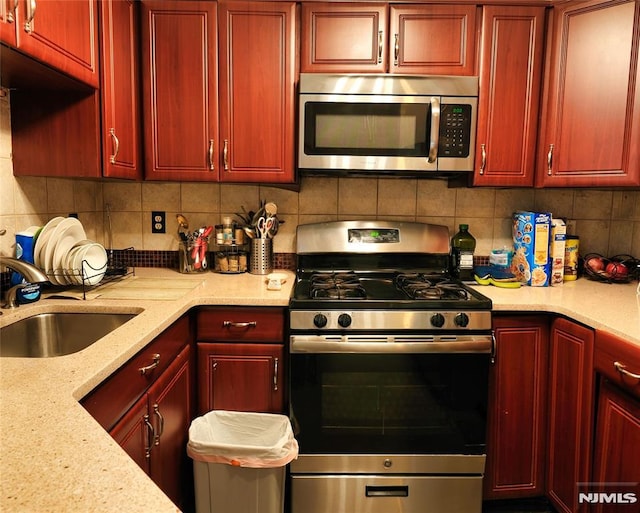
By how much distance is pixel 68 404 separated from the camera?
861 millimetres

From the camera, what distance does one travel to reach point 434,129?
1.94m

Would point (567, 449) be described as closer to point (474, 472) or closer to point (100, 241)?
point (474, 472)

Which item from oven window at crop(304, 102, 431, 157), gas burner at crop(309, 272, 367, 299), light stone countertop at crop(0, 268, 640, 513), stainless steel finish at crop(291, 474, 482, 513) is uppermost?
oven window at crop(304, 102, 431, 157)

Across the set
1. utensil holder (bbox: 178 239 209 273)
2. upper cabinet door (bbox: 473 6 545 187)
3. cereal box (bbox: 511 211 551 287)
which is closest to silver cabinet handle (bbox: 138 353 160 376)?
utensil holder (bbox: 178 239 209 273)

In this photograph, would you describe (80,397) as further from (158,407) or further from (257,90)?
(257,90)

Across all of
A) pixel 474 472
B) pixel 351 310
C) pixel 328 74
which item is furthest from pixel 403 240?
pixel 474 472

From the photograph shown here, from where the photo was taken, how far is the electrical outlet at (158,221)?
93.0 inches

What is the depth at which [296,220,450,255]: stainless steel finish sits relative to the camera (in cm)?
226

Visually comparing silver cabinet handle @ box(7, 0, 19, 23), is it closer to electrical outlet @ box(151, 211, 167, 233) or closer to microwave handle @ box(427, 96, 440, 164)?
electrical outlet @ box(151, 211, 167, 233)

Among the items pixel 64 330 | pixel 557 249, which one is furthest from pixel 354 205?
pixel 64 330

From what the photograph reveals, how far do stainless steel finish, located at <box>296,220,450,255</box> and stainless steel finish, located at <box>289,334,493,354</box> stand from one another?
0.61 m

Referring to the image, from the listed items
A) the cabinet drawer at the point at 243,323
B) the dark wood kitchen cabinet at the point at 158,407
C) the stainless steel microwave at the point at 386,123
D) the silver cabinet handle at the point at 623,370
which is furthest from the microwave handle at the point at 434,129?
the dark wood kitchen cabinet at the point at 158,407

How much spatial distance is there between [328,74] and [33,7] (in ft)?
3.51

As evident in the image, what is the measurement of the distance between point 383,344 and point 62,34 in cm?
146
